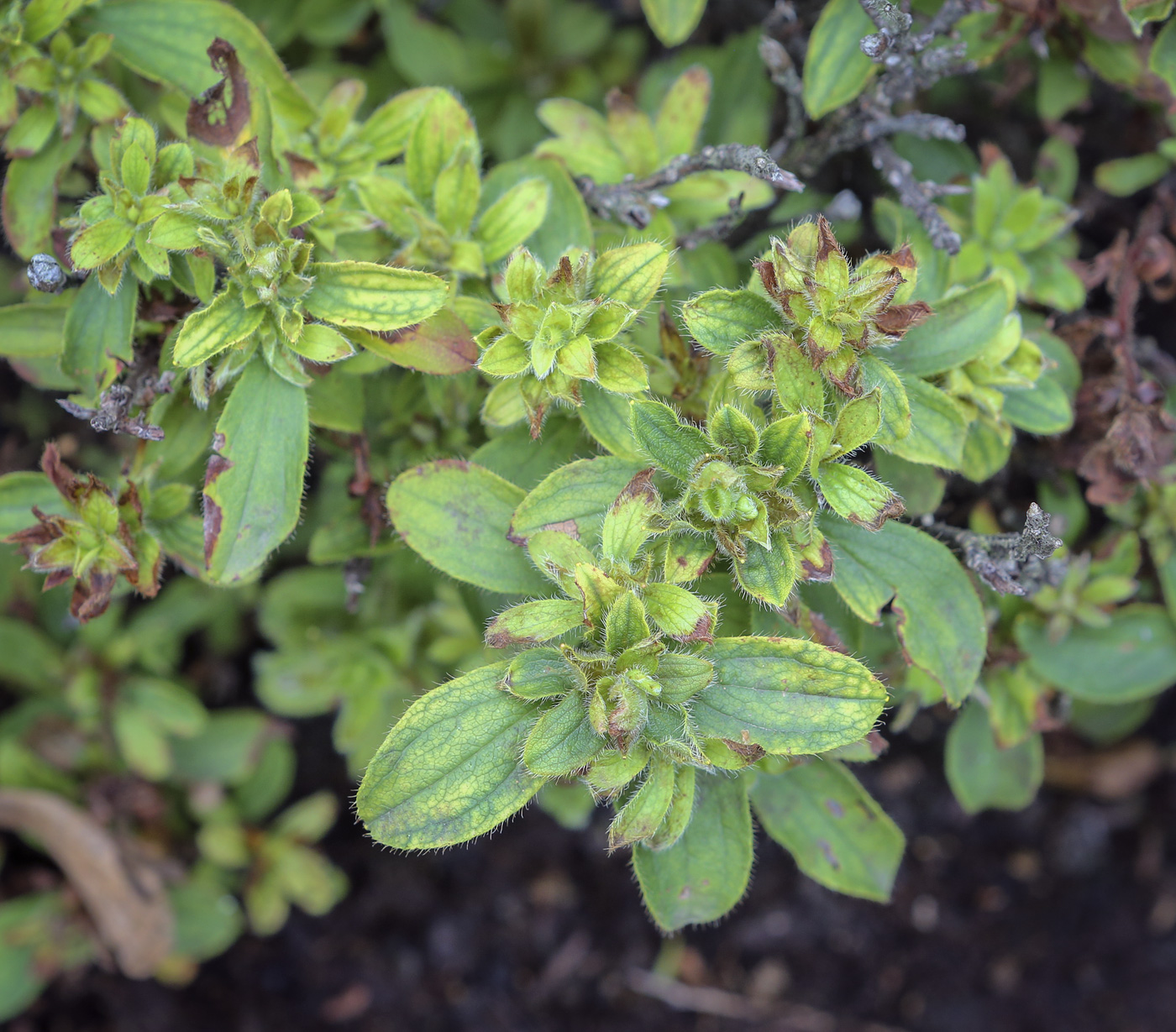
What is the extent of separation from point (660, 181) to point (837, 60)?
498mm

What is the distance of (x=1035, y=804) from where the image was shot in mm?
3895

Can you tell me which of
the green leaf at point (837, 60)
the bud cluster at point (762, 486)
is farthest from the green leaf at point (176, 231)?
the green leaf at point (837, 60)

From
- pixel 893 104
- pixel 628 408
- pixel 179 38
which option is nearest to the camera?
pixel 628 408

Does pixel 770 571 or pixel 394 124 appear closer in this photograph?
pixel 770 571

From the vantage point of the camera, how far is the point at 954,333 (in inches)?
79.3

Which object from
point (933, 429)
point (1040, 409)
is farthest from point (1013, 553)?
point (1040, 409)

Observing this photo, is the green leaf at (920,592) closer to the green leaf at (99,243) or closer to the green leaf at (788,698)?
the green leaf at (788,698)

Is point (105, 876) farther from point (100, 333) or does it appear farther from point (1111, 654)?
point (1111, 654)

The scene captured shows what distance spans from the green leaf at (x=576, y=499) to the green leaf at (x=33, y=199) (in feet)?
4.30

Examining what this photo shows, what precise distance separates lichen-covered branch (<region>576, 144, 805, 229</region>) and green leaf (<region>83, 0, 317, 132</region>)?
75 centimetres

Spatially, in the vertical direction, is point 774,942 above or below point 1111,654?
below

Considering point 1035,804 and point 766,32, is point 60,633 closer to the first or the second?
point 766,32

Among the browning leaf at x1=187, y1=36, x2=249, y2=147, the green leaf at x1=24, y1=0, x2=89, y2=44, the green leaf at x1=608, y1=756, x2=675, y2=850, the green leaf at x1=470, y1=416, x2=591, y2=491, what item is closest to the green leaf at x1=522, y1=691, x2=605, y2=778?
the green leaf at x1=608, y1=756, x2=675, y2=850

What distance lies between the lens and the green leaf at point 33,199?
2.19m
